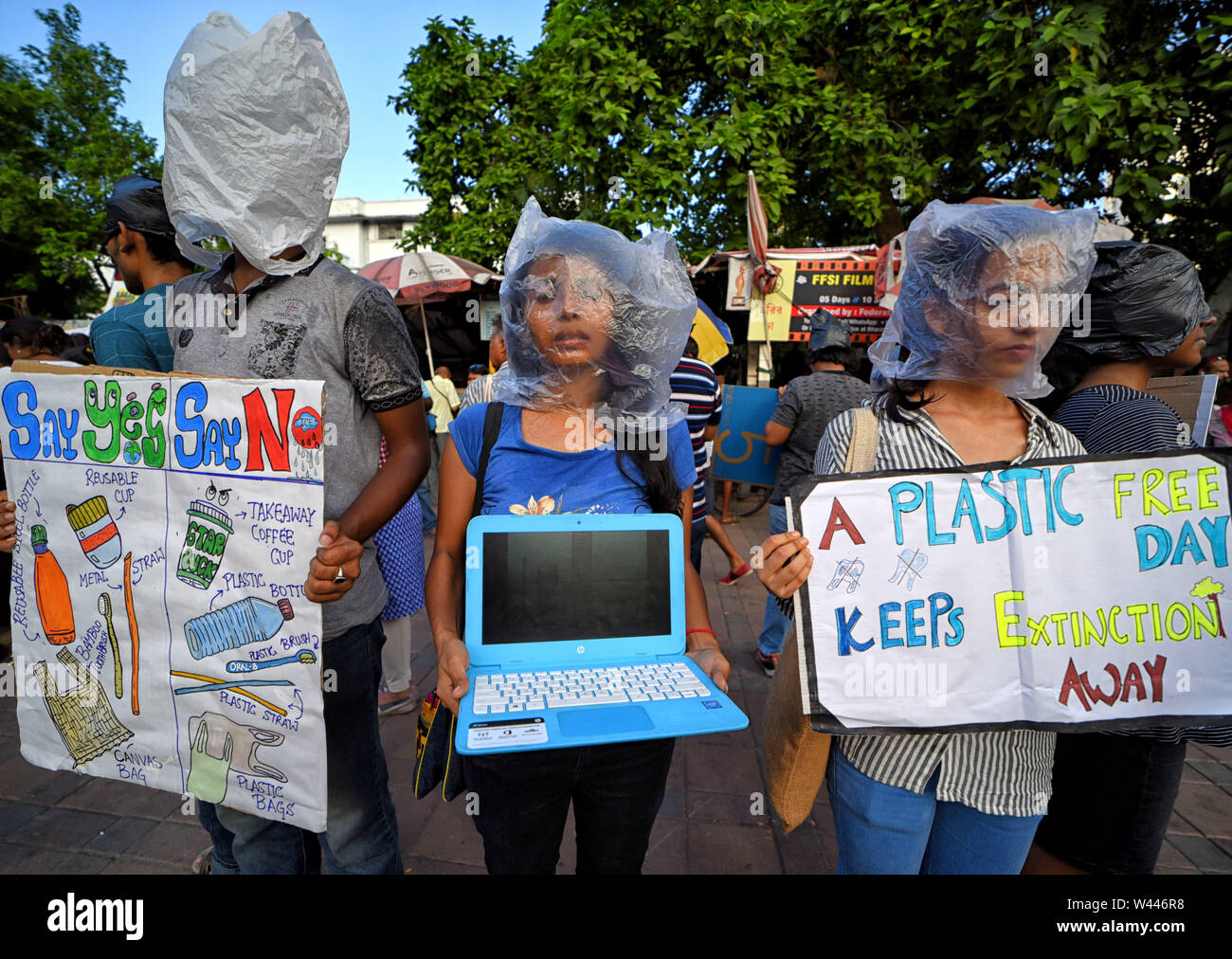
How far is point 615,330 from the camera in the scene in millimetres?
1656

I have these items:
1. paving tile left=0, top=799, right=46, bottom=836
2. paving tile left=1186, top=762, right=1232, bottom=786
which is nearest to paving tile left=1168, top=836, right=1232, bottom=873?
paving tile left=1186, top=762, right=1232, bottom=786

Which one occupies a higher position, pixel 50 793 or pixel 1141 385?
pixel 1141 385

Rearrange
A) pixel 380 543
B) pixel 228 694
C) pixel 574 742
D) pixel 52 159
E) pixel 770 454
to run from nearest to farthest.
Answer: pixel 574 742 → pixel 228 694 → pixel 380 543 → pixel 770 454 → pixel 52 159

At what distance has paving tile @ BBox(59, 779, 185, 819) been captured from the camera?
2.60 metres

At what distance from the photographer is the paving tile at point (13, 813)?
8.19 feet

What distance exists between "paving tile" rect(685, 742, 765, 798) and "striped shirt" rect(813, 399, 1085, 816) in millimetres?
1572

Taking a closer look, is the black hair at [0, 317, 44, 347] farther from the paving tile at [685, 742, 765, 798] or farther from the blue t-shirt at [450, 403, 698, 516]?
the paving tile at [685, 742, 765, 798]

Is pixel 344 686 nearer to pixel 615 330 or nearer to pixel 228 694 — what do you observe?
pixel 228 694

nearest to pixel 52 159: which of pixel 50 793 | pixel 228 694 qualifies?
pixel 50 793

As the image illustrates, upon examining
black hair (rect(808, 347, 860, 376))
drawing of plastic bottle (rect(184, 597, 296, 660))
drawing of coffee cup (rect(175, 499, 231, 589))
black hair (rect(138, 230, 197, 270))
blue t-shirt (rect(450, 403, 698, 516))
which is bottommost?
drawing of plastic bottle (rect(184, 597, 296, 660))

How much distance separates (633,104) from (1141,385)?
7591mm

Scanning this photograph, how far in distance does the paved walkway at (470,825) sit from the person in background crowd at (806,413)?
2.70 ft

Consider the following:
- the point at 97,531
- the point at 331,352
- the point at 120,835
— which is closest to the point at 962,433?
the point at 331,352

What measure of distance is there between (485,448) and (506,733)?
0.69 meters
